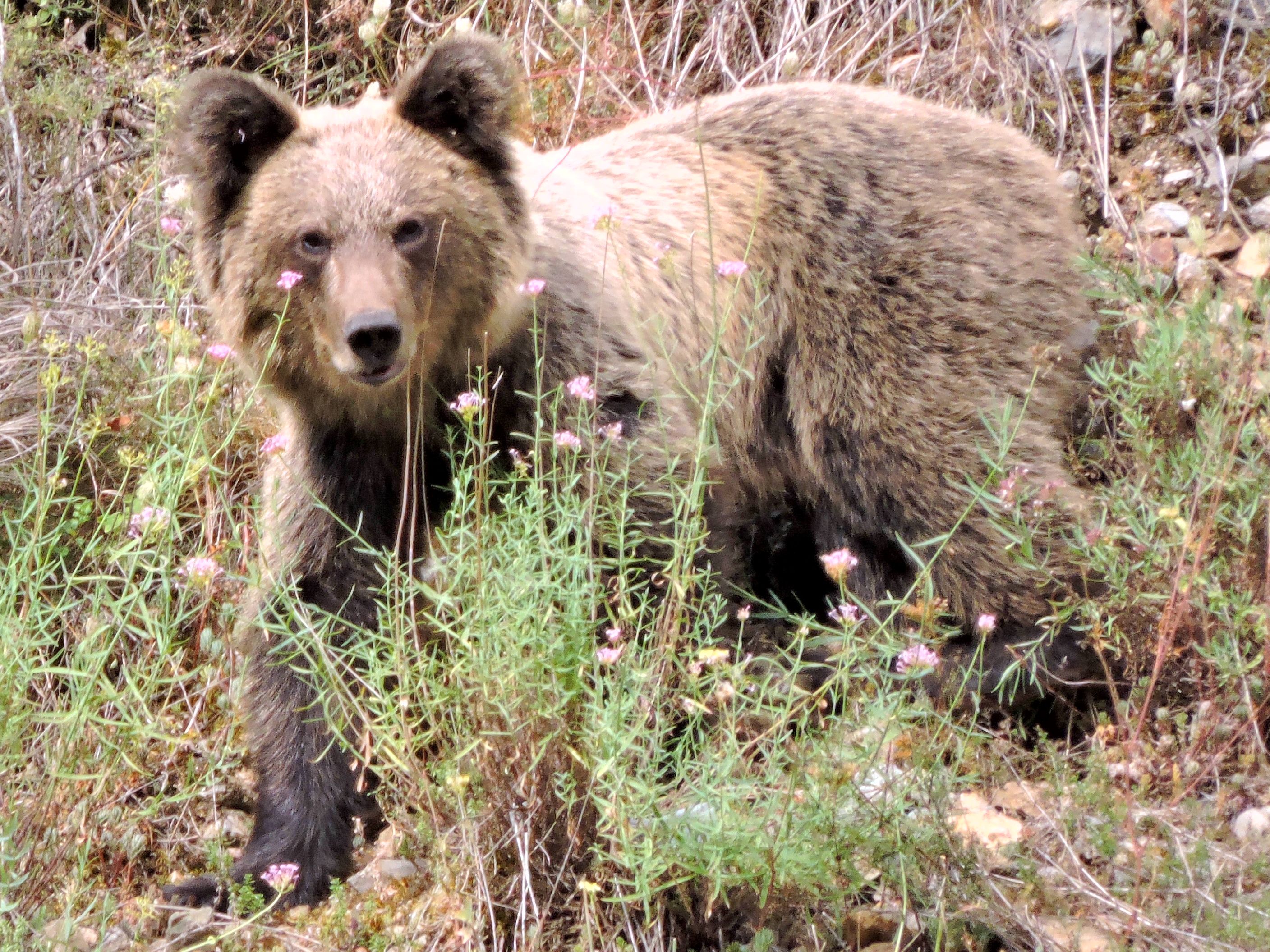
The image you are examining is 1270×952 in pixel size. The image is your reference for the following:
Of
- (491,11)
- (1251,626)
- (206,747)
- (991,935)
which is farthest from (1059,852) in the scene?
(491,11)

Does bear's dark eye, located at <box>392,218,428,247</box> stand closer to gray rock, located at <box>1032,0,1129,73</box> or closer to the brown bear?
the brown bear

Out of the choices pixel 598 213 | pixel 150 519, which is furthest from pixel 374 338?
pixel 598 213

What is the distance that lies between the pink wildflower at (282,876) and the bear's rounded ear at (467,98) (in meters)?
1.89

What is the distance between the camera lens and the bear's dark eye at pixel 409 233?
3.61 meters

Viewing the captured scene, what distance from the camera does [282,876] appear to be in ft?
9.55

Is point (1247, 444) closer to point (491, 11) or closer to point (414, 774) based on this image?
point (414, 774)

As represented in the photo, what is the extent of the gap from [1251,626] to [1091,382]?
4.19ft

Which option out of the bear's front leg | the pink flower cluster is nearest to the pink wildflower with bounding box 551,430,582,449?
the pink flower cluster

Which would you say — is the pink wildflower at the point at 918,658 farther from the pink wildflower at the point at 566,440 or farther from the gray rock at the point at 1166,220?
the gray rock at the point at 1166,220

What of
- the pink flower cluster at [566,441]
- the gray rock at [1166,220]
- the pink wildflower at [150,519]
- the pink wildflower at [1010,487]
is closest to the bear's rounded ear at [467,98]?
the pink flower cluster at [566,441]

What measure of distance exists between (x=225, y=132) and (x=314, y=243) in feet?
1.40

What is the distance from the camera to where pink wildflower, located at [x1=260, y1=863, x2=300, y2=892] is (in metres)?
2.91

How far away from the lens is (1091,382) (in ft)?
14.6

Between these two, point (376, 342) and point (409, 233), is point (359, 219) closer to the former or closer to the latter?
point (409, 233)
